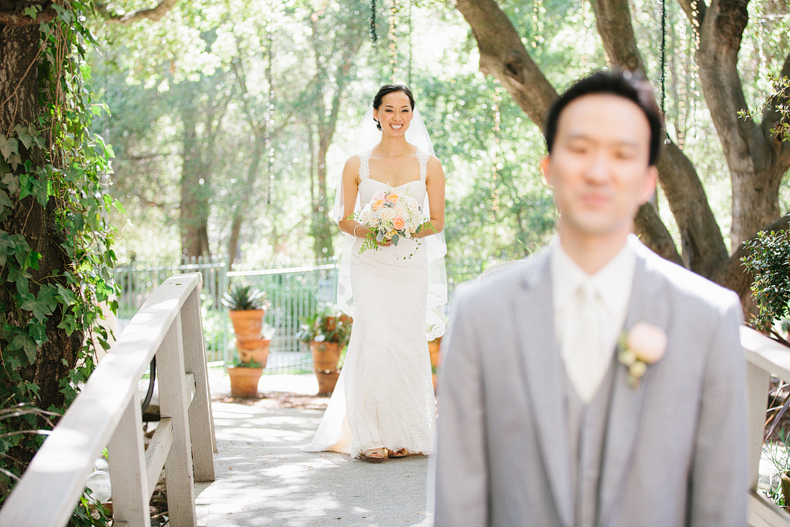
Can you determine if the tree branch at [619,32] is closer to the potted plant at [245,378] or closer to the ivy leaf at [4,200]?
the potted plant at [245,378]

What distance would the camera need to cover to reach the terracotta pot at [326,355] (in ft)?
26.9

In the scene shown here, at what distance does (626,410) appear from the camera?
4.42ft

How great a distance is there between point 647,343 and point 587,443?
0.22m

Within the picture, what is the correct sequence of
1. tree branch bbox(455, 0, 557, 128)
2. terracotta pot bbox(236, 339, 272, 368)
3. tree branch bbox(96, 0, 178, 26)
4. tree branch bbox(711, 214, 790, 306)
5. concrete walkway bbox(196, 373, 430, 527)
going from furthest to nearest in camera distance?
terracotta pot bbox(236, 339, 272, 368)
tree branch bbox(96, 0, 178, 26)
tree branch bbox(455, 0, 557, 128)
tree branch bbox(711, 214, 790, 306)
concrete walkway bbox(196, 373, 430, 527)

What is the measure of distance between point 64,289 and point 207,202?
15.7 m

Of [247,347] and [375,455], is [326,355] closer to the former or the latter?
[247,347]

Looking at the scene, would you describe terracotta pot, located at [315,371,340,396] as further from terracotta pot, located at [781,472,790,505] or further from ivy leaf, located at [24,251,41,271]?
terracotta pot, located at [781,472,790,505]

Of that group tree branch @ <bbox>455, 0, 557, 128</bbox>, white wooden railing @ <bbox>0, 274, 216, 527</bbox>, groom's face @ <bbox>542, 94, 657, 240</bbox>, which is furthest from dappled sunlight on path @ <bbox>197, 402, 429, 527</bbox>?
tree branch @ <bbox>455, 0, 557, 128</bbox>

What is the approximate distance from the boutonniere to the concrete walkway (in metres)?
2.21

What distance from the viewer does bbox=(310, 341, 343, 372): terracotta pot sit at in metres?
8.20

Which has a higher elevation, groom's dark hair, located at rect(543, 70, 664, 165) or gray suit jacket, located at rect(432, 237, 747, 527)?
groom's dark hair, located at rect(543, 70, 664, 165)

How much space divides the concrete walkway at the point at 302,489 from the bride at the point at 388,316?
176 mm

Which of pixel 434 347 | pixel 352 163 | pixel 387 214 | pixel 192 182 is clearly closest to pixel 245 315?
pixel 434 347

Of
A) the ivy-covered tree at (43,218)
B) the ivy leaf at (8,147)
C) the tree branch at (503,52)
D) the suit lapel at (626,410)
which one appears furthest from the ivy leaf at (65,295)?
the tree branch at (503,52)
